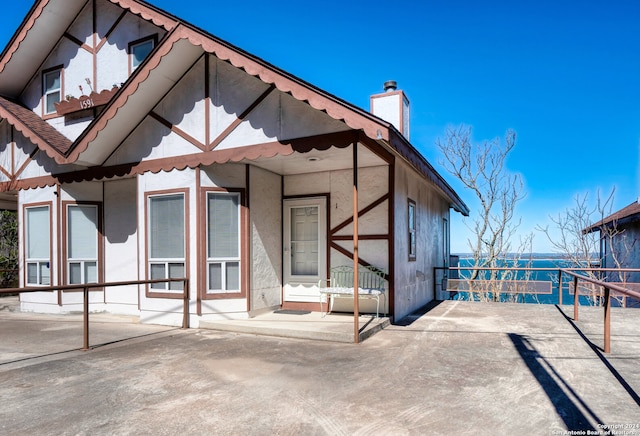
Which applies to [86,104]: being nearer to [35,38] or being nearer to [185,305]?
[35,38]

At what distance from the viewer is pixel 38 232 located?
9602mm

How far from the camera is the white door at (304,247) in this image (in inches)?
329

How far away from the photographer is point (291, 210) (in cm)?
871

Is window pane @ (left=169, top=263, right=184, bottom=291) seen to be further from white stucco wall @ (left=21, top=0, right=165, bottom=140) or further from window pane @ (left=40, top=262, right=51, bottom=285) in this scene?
white stucco wall @ (left=21, top=0, right=165, bottom=140)

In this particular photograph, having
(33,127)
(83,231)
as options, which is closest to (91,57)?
(33,127)

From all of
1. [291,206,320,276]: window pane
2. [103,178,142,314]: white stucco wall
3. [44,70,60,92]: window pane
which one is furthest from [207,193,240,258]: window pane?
[44,70,60,92]: window pane

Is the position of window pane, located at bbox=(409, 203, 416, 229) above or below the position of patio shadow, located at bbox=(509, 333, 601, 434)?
above

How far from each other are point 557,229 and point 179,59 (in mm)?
16606

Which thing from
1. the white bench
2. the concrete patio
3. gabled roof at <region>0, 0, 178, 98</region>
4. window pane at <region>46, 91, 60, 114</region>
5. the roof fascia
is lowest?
the concrete patio

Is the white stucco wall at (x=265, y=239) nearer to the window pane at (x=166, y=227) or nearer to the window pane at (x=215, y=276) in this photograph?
the window pane at (x=215, y=276)

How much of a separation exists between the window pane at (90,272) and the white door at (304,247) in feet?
14.7

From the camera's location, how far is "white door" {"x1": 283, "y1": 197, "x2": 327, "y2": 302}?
27.5 ft

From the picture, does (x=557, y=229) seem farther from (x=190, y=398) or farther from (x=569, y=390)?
(x=190, y=398)

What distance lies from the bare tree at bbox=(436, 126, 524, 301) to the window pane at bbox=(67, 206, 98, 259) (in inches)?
548
